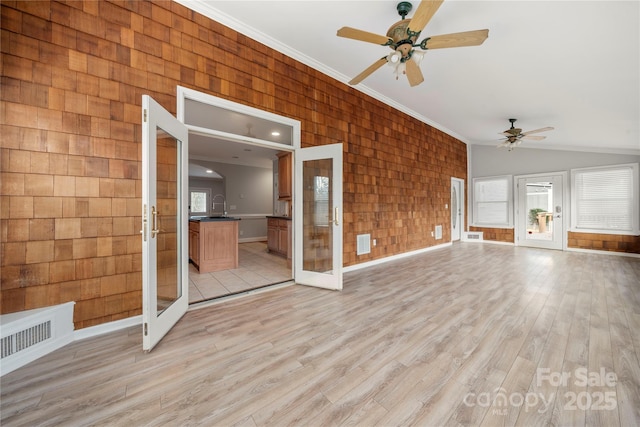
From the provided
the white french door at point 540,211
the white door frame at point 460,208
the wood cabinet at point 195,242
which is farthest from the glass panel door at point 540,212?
the wood cabinet at point 195,242

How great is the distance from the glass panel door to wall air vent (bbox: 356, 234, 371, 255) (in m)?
5.51

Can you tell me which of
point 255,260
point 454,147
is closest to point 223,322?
point 255,260

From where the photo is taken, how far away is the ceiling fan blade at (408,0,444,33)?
191 centimetres

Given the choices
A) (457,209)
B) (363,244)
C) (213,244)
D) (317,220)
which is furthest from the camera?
(457,209)

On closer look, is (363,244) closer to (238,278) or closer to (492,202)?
(238,278)

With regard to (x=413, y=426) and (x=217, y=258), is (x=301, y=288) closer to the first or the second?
(x=217, y=258)

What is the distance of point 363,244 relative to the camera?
15.3 feet

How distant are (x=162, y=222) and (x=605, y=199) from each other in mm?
9166

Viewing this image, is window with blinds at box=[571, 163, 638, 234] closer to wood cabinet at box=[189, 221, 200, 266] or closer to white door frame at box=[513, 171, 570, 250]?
white door frame at box=[513, 171, 570, 250]

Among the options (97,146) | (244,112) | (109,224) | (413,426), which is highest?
(244,112)

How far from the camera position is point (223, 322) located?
2457 mm

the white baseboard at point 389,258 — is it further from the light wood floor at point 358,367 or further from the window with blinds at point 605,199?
the window with blinds at point 605,199

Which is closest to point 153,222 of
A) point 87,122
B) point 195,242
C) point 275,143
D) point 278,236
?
point 87,122

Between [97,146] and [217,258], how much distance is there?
2.73 m
